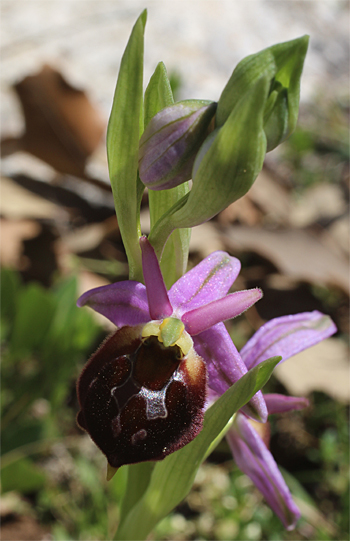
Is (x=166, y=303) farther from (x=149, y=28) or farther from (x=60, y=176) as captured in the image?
(x=149, y=28)

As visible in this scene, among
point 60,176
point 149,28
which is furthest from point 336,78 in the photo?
point 60,176

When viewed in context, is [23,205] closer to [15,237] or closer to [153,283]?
[15,237]

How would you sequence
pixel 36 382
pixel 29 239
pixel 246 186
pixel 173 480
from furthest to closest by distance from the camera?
1. pixel 29 239
2. pixel 36 382
3. pixel 173 480
4. pixel 246 186

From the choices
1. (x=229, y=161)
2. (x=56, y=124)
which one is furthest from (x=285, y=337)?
(x=56, y=124)

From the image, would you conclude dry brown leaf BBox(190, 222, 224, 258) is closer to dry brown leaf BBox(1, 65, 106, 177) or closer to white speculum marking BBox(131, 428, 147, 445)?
dry brown leaf BBox(1, 65, 106, 177)

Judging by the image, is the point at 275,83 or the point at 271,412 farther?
the point at 271,412

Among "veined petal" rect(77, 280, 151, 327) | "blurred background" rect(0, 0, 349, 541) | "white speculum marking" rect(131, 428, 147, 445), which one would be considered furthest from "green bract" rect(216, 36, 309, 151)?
"blurred background" rect(0, 0, 349, 541)

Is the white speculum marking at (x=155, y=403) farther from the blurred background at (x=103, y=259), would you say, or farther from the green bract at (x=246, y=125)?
the blurred background at (x=103, y=259)
